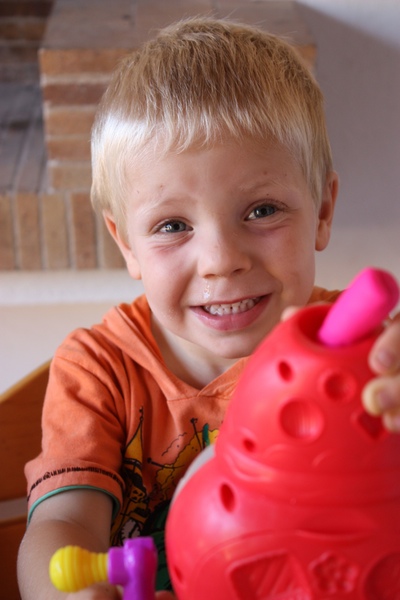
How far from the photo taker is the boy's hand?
0.39m

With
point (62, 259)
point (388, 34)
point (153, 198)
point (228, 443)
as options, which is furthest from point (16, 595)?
point (388, 34)

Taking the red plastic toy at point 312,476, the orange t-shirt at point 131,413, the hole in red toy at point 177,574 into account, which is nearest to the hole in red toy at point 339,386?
the red plastic toy at point 312,476

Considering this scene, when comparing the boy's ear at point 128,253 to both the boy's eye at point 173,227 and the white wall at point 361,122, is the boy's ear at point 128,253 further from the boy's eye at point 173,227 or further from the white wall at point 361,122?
the white wall at point 361,122

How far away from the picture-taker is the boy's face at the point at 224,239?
778 mm

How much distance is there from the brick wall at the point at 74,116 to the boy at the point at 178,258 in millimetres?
1093

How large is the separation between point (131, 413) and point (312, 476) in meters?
0.53

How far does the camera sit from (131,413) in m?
0.92

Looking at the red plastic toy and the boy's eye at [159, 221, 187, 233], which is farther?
the boy's eye at [159, 221, 187, 233]

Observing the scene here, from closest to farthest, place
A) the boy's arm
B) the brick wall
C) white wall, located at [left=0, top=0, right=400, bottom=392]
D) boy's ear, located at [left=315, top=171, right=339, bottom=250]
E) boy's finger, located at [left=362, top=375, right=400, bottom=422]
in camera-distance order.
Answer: boy's finger, located at [left=362, top=375, right=400, bottom=422] → the boy's arm → boy's ear, located at [left=315, top=171, right=339, bottom=250] → the brick wall → white wall, located at [left=0, top=0, right=400, bottom=392]

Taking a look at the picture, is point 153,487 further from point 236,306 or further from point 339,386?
point 339,386

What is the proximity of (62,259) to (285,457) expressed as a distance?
1.86 meters

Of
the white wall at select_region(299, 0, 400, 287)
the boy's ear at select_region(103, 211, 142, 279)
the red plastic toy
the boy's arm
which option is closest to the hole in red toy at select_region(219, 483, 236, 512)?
the red plastic toy

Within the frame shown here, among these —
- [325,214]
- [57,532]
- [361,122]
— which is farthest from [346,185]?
[57,532]

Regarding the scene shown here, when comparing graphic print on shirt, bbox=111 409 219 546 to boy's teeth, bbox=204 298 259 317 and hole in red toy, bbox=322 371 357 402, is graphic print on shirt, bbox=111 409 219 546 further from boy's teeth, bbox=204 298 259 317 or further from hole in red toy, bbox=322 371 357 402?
hole in red toy, bbox=322 371 357 402
